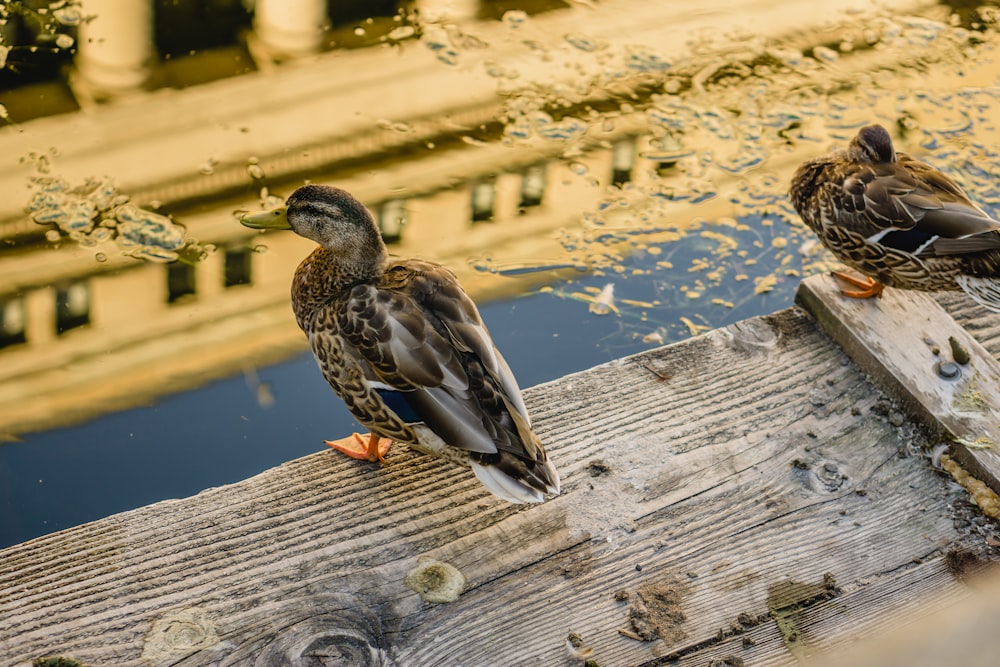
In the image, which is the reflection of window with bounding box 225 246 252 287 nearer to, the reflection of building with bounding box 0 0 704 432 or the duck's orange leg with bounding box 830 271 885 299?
the reflection of building with bounding box 0 0 704 432

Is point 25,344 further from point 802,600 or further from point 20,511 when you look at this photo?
point 802,600

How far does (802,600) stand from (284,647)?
103 cm

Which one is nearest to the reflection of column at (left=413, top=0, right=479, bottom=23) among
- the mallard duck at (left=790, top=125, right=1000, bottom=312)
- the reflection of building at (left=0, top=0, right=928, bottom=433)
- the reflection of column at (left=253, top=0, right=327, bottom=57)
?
the reflection of building at (left=0, top=0, right=928, bottom=433)

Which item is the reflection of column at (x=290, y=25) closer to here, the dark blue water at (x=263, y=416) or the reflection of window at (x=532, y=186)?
the reflection of window at (x=532, y=186)

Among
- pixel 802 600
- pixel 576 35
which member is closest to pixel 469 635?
pixel 802 600

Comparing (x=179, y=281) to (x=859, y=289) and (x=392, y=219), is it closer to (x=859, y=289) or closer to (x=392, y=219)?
(x=392, y=219)

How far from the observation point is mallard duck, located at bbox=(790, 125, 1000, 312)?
9.53ft

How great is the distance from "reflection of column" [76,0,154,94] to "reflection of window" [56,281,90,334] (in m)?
1.25

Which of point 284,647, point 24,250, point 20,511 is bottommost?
point 20,511

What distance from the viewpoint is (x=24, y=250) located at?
3764 millimetres

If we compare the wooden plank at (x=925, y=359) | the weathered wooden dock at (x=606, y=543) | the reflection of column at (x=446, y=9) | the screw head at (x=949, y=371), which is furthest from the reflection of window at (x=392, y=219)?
the screw head at (x=949, y=371)

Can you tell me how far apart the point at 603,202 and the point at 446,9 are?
5.18 ft

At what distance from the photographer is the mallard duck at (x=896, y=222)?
9.53 feet

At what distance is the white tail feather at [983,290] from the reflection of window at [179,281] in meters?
2.60
